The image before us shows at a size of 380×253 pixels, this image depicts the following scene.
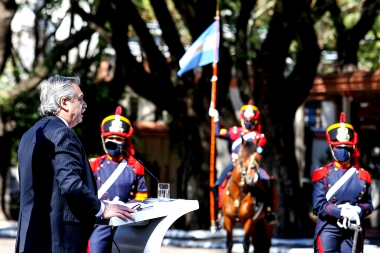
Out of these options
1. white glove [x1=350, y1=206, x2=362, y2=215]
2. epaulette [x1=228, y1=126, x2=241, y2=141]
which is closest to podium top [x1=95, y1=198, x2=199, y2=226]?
→ white glove [x1=350, y1=206, x2=362, y2=215]

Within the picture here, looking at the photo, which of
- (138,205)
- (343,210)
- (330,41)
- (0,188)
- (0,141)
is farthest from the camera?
(330,41)

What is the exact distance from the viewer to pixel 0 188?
2444 centimetres

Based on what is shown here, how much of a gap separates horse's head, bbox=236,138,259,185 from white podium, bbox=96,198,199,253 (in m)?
6.41

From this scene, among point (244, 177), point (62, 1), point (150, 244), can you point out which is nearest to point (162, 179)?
point (62, 1)

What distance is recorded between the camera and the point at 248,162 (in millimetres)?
13141

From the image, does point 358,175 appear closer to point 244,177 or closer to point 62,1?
point 244,177

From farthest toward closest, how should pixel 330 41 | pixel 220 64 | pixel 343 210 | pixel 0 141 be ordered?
pixel 330 41 < pixel 0 141 < pixel 220 64 < pixel 343 210

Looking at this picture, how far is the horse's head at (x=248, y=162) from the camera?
13148 millimetres

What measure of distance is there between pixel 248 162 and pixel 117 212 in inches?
301

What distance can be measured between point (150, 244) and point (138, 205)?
1.49 ft

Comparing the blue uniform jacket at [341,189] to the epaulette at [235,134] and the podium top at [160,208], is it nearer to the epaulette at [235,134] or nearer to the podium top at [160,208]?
the podium top at [160,208]

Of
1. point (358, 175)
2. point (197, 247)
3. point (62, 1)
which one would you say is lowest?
point (197, 247)

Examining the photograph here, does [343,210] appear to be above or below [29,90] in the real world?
below

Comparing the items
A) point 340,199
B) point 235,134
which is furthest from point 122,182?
point 235,134
